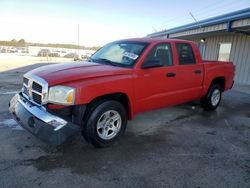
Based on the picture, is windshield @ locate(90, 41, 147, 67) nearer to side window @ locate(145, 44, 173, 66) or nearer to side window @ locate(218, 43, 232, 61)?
side window @ locate(145, 44, 173, 66)

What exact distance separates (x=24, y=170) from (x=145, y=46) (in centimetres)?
291

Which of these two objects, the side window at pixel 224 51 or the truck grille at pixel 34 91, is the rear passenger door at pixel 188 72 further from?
the side window at pixel 224 51

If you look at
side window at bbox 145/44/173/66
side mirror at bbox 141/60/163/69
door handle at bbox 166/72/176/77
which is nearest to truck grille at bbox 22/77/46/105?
side mirror at bbox 141/60/163/69

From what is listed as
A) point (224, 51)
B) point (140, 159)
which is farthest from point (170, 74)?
point (224, 51)

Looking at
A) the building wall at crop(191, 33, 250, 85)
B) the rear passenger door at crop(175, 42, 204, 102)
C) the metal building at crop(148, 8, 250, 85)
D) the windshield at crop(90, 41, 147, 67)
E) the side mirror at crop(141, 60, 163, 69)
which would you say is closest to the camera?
the side mirror at crop(141, 60, 163, 69)

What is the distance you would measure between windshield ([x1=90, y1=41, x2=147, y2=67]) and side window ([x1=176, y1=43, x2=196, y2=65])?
3.33 ft

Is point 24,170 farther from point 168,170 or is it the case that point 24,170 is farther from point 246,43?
point 246,43

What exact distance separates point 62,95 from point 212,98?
181 inches

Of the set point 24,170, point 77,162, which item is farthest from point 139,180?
point 24,170

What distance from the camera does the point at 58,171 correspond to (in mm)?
2832

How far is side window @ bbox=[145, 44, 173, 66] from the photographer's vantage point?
4066 millimetres

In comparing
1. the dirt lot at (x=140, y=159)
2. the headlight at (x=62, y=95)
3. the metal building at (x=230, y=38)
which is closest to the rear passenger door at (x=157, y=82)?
the dirt lot at (x=140, y=159)

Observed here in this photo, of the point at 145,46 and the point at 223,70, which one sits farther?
the point at 223,70

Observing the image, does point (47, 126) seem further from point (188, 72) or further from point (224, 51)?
point (224, 51)
